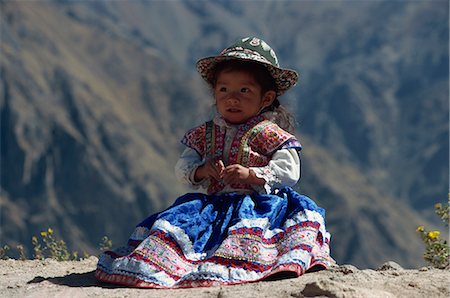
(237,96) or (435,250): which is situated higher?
(237,96)

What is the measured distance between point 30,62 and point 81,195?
1210 inches

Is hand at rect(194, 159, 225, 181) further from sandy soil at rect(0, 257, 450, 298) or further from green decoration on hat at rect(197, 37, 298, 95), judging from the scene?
sandy soil at rect(0, 257, 450, 298)

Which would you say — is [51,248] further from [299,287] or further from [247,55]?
[299,287]

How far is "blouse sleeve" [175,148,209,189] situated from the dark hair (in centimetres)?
67

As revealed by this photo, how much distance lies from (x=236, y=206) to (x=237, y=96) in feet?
3.11

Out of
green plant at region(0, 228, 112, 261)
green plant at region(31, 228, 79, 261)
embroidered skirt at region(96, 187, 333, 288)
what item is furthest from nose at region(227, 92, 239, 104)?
green plant at region(31, 228, 79, 261)

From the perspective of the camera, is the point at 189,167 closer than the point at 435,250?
Yes

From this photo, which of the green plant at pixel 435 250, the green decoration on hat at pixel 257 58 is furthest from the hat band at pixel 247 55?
the green plant at pixel 435 250

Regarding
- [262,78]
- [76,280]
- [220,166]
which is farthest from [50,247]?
[262,78]

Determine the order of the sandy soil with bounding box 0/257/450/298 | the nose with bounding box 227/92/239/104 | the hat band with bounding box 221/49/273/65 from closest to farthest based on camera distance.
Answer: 1. the sandy soil with bounding box 0/257/450/298
2. the hat band with bounding box 221/49/273/65
3. the nose with bounding box 227/92/239/104

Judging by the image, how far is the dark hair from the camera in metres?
7.14

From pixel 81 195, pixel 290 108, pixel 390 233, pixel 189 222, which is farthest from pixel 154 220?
pixel 390 233

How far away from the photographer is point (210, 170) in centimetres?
692

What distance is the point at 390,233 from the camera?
196m
